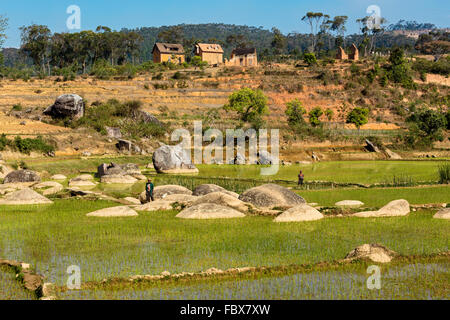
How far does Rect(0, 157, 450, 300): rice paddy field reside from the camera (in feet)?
39.8

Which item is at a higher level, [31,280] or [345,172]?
[31,280]

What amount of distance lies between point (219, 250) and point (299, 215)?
18.2 ft

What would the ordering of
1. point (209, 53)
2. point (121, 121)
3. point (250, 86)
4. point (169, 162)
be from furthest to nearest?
1. point (209, 53)
2. point (250, 86)
3. point (121, 121)
4. point (169, 162)

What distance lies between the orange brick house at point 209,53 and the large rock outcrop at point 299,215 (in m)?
116

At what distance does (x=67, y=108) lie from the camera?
2328 inches

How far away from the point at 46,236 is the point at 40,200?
8069 mm

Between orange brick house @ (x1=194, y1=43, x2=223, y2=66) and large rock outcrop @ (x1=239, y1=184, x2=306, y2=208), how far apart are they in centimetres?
11226

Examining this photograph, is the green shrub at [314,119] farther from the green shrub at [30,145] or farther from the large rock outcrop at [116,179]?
the large rock outcrop at [116,179]

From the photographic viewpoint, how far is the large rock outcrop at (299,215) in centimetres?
2025

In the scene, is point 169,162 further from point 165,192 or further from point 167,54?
point 167,54

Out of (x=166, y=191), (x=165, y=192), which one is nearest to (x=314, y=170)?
(x=166, y=191)

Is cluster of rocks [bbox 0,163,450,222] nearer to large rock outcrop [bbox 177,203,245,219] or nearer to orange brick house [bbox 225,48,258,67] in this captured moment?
large rock outcrop [bbox 177,203,245,219]

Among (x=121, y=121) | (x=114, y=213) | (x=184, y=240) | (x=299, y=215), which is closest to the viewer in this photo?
(x=184, y=240)
